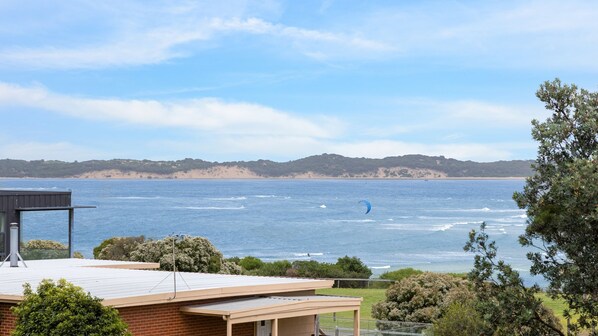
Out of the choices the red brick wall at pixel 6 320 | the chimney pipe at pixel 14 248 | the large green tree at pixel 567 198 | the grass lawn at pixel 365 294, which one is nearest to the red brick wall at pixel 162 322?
the red brick wall at pixel 6 320

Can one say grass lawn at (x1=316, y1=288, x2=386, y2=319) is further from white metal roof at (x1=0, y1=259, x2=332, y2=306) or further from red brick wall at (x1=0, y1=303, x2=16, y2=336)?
red brick wall at (x1=0, y1=303, x2=16, y2=336)

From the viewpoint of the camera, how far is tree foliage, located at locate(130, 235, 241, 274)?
150ft

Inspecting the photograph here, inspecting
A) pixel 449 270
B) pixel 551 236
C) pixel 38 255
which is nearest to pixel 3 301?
pixel 551 236

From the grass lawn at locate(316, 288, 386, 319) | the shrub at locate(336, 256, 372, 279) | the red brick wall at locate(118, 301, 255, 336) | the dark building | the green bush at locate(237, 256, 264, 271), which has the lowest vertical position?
the grass lawn at locate(316, 288, 386, 319)

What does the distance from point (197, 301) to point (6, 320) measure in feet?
14.0

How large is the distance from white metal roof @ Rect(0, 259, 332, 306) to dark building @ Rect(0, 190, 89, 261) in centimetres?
508

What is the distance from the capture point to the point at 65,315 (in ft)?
55.4

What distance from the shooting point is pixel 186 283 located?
73.3 feet

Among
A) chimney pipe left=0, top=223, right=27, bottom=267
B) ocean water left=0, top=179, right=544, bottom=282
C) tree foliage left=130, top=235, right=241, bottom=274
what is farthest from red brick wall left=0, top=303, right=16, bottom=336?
ocean water left=0, top=179, right=544, bottom=282

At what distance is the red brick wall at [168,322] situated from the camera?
62.9ft

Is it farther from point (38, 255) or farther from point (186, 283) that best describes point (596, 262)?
point (38, 255)

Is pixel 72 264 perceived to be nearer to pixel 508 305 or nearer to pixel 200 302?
pixel 200 302

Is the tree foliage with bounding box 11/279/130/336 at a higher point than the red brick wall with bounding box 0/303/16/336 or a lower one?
higher

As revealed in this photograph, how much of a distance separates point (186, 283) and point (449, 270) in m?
74.9
